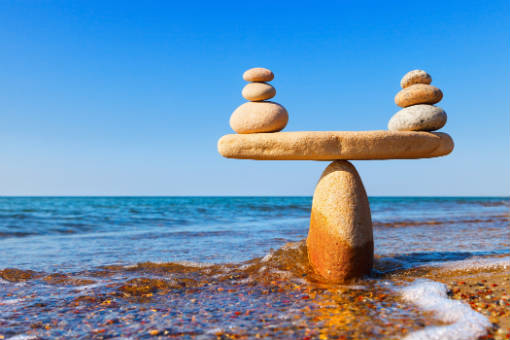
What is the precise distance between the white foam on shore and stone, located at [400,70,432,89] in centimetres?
282

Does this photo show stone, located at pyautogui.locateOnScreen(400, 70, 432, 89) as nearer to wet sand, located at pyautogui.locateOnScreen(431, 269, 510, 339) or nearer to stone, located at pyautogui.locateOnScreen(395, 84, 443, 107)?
stone, located at pyautogui.locateOnScreen(395, 84, 443, 107)

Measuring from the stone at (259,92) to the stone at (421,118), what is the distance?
1.88 m

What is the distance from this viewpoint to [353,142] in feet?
15.9

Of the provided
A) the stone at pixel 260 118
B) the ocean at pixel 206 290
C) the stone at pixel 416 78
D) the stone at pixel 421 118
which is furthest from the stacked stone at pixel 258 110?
the ocean at pixel 206 290

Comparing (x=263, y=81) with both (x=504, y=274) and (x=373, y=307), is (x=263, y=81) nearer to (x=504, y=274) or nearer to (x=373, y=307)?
(x=373, y=307)

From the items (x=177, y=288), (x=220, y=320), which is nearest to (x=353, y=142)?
(x=220, y=320)

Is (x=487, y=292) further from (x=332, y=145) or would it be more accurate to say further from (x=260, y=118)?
(x=260, y=118)

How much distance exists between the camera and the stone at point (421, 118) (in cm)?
519

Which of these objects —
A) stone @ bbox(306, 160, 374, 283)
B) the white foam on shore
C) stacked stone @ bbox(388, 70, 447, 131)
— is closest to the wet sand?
the white foam on shore

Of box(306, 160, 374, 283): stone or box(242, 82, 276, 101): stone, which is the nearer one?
box(306, 160, 374, 283): stone

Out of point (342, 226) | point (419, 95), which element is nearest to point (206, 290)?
point (342, 226)

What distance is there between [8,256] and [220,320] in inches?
249

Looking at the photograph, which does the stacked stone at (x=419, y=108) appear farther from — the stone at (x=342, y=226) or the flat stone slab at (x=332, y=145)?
the stone at (x=342, y=226)

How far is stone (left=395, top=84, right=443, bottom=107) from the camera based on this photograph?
5250 millimetres
